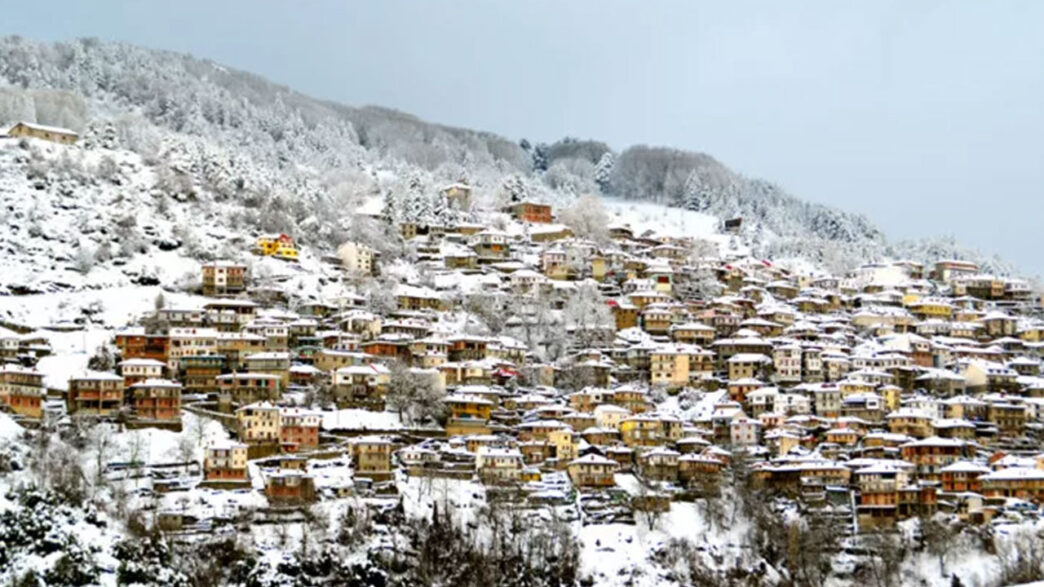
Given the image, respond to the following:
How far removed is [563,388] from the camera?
6438 cm

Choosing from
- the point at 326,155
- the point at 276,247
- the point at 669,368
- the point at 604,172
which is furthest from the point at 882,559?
the point at 604,172

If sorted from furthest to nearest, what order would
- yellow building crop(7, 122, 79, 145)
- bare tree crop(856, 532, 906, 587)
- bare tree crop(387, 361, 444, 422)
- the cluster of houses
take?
yellow building crop(7, 122, 79, 145) → bare tree crop(387, 361, 444, 422) → the cluster of houses → bare tree crop(856, 532, 906, 587)

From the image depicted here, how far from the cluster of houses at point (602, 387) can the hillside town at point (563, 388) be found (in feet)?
0.36

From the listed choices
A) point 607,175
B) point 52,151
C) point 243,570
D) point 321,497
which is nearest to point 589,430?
point 321,497

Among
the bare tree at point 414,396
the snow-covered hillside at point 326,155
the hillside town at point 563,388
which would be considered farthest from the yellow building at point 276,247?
the bare tree at point 414,396

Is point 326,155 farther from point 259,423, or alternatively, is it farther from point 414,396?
point 259,423

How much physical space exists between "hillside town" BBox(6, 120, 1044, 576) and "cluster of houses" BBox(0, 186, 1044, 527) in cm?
11

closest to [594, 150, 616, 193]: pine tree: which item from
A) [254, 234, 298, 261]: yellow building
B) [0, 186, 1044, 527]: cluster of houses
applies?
[0, 186, 1044, 527]: cluster of houses

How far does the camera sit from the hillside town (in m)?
52.2

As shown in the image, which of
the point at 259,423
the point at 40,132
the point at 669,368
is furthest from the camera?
the point at 40,132

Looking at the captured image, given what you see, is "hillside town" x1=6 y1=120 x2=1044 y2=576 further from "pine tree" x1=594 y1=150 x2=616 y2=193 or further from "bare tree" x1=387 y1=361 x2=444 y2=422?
"pine tree" x1=594 y1=150 x2=616 y2=193

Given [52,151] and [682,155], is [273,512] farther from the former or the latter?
[682,155]

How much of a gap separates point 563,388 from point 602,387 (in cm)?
171

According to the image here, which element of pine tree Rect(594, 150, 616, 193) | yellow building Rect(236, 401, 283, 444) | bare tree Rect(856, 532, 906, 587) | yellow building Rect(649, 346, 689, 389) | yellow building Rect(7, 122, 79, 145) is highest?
pine tree Rect(594, 150, 616, 193)
